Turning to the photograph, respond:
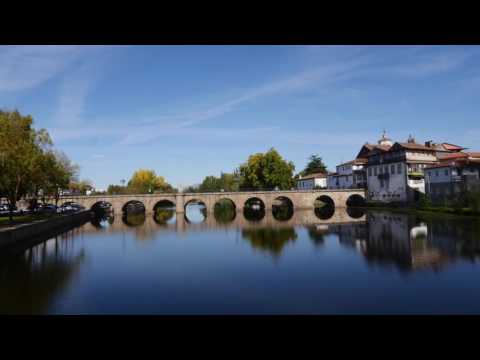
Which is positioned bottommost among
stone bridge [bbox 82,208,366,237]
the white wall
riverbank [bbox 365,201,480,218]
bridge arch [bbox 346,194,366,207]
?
stone bridge [bbox 82,208,366,237]

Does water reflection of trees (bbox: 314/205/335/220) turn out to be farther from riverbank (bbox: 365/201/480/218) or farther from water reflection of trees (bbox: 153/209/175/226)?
water reflection of trees (bbox: 153/209/175/226)

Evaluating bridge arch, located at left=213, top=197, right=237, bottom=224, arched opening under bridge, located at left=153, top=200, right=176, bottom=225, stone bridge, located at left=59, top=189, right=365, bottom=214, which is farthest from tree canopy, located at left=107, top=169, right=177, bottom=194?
stone bridge, located at left=59, top=189, right=365, bottom=214

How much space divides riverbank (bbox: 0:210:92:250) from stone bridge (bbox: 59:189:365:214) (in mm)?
15216

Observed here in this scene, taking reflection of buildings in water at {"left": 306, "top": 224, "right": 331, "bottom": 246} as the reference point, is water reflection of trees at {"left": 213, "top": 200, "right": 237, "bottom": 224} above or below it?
above

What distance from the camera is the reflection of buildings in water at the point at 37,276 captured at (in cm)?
1452

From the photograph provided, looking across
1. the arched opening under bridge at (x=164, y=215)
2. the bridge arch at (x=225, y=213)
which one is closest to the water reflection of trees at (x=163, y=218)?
the arched opening under bridge at (x=164, y=215)

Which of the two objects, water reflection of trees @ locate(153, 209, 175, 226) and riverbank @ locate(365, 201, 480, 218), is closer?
riverbank @ locate(365, 201, 480, 218)

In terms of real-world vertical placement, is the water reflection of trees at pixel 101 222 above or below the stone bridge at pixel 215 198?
below

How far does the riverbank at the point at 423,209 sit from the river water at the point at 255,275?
7.46m

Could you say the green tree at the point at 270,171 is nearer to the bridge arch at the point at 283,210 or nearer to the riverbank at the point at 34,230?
the bridge arch at the point at 283,210

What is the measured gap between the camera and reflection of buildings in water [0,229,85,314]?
572 inches
